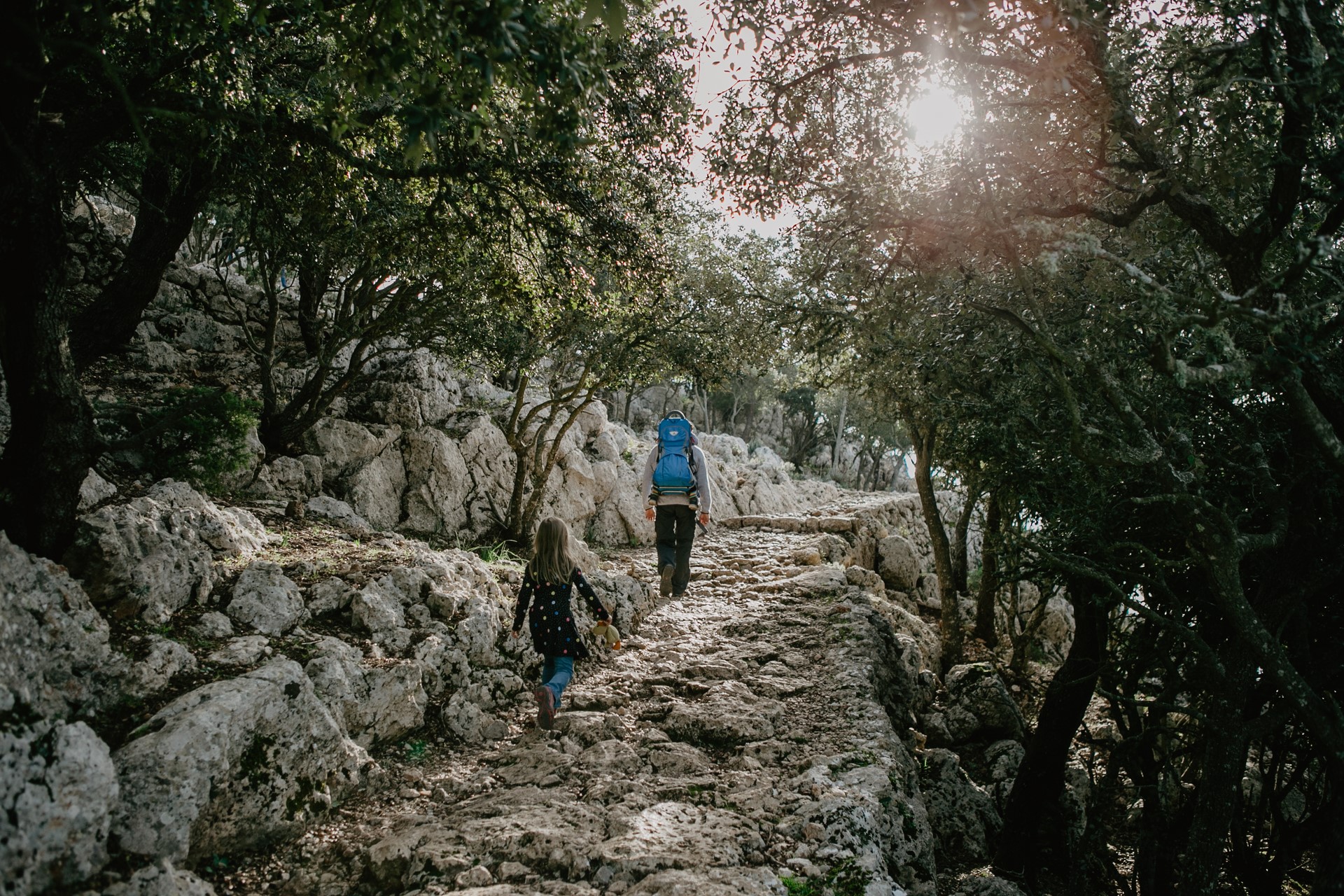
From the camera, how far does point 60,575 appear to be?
4.39 meters

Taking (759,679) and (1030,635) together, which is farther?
(1030,635)

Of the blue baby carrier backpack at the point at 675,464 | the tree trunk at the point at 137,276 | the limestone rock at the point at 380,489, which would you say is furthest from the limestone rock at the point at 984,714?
the tree trunk at the point at 137,276

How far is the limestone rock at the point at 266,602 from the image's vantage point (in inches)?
219

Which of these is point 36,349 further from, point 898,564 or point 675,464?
point 898,564

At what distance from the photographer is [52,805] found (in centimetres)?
319

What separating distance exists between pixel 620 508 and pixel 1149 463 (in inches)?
539

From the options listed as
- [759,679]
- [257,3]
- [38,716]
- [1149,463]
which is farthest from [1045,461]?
[38,716]

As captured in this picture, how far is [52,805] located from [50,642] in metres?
1.29

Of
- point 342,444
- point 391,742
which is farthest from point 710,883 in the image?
point 342,444

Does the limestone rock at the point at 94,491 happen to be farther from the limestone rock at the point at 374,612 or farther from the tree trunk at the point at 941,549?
the tree trunk at the point at 941,549

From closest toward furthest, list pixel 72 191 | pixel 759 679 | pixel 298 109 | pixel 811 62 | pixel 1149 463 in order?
pixel 1149 463 < pixel 298 109 < pixel 72 191 < pixel 759 679 < pixel 811 62

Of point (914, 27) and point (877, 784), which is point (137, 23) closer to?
point (914, 27)

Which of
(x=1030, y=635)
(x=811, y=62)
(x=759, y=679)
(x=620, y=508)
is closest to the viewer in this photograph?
(x=759, y=679)

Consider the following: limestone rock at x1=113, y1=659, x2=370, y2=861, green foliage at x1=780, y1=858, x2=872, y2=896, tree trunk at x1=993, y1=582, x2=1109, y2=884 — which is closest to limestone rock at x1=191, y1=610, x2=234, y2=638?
limestone rock at x1=113, y1=659, x2=370, y2=861
